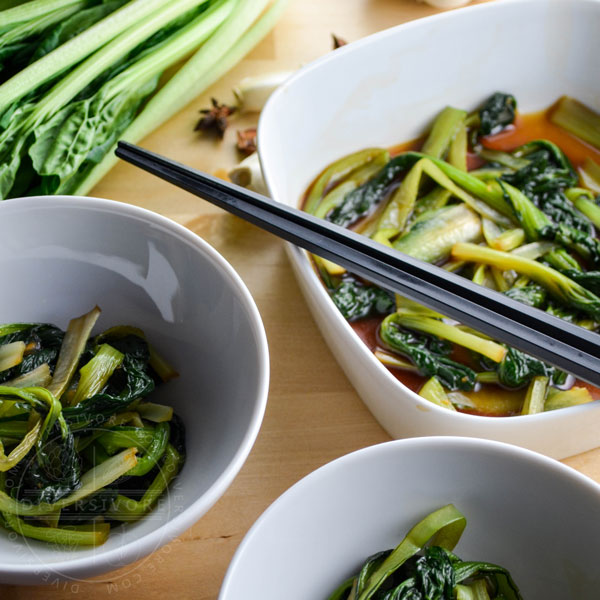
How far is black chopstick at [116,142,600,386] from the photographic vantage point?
952 millimetres

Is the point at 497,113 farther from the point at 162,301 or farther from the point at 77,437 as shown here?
the point at 77,437

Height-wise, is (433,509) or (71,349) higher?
(71,349)

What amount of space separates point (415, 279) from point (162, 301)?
0.38 metres

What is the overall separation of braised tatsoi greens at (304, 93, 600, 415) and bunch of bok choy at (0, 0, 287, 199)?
16.2 inches

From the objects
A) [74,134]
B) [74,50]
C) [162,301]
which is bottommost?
[162,301]

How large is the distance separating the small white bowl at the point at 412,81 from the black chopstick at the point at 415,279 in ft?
0.18

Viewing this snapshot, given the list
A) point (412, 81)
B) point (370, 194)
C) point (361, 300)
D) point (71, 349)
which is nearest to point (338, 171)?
point (370, 194)

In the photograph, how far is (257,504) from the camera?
3.53 feet

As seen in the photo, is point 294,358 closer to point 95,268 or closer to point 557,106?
point 95,268

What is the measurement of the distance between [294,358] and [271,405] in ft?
0.33

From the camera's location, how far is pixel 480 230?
1401mm

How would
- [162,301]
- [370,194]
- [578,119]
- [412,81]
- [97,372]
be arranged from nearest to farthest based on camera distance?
1. [97,372]
2. [162,301]
3. [370,194]
4. [412,81]
5. [578,119]

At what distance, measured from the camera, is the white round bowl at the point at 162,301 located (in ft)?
2.94

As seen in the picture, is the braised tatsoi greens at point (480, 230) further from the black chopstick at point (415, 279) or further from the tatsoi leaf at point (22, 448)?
the tatsoi leaf at point (22, 448)
